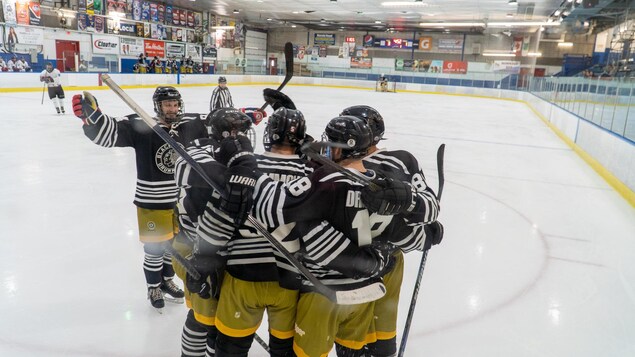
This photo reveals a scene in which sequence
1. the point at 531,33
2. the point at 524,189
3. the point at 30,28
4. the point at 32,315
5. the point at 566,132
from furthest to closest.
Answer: the point at 531,33 → the point at 30,28 → the point at 566,132 → the point at 524,189 → the point at 32,315

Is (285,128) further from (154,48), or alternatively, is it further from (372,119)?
(154,48)

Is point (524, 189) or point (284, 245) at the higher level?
point (284, 245)

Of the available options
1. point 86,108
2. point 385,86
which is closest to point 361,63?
point 385,86

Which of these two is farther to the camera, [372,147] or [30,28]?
[30,28]

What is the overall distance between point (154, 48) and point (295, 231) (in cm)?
2302

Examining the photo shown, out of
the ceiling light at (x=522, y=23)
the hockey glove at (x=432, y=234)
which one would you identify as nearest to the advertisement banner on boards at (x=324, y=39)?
the ceiling light at (x=522, y=23)

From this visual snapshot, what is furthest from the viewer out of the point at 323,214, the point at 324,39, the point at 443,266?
the point at 324,39

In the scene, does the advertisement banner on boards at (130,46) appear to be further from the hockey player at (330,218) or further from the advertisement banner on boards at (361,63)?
the hockey player at (330,218)

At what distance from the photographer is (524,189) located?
226 inches

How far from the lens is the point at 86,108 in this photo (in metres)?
2.18

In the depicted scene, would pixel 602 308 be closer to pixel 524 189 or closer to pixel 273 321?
pixel 273 321

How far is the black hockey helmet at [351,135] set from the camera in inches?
54.4

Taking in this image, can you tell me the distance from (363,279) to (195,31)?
1007 inches

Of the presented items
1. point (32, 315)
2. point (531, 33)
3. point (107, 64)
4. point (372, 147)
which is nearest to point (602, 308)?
point (372, 147)
